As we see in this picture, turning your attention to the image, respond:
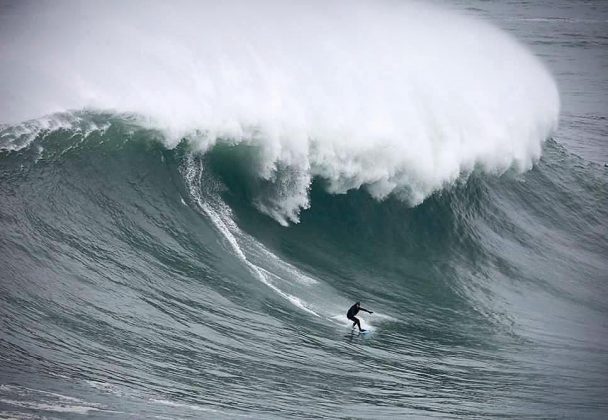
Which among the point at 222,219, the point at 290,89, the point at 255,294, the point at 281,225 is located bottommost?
the point at 255,294

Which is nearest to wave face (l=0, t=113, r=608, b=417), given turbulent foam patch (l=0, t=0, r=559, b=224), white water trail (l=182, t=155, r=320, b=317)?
white water trail (l=182, t=155, r=320, b=317)

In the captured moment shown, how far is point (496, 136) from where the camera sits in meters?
26.5

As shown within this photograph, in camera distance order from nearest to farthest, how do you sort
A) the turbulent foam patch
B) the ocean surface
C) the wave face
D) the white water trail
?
the wave face, the ocean surface, the white water trail, the turbulent foam patch

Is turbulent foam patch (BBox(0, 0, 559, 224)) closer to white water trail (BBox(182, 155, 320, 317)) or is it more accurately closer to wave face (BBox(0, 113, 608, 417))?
wave face (BBox(0, 113, 608, 417))

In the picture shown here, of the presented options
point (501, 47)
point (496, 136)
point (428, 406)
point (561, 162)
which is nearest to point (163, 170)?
point (428, 406)

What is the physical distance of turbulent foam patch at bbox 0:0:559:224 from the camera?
21.0 meters

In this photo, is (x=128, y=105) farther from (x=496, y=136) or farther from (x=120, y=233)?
(x=496, y=136)

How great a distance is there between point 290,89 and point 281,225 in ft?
15.6

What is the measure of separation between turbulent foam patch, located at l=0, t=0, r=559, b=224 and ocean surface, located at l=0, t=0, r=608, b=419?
0.07m

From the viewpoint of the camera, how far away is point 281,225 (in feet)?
65.7

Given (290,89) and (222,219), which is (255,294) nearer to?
(222,219)

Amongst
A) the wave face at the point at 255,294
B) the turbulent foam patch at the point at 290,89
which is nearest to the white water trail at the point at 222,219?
the wave face at the point at 255,294

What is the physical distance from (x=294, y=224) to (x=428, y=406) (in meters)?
7.01

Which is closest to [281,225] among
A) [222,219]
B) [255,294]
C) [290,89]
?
[222,219]
